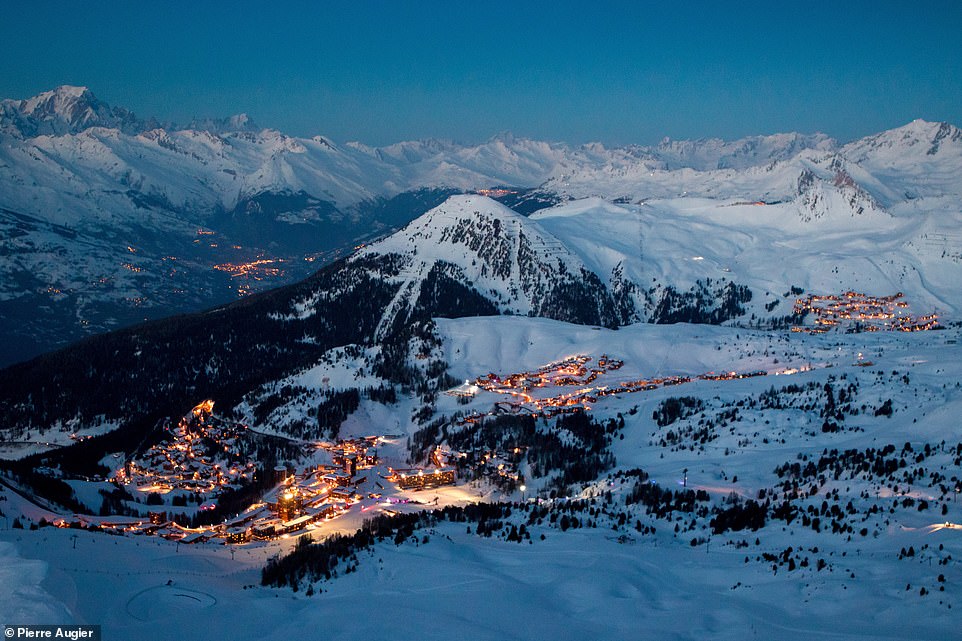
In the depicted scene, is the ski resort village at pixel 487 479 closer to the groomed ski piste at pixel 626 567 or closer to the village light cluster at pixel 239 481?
the groomed ski piste at pixel 626 567

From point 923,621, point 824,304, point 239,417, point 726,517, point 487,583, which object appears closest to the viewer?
point 923,621

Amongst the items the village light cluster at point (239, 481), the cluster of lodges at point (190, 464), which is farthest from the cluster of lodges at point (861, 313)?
the cluster of lodges at point (190, 464)

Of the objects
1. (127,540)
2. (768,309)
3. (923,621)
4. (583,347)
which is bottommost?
(127,540)

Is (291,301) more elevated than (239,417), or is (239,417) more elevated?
(291,301)

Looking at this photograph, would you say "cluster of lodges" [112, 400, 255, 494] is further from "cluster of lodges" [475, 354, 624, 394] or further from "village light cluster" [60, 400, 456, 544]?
"cluster of lodges" [475, 354, 624, 394]

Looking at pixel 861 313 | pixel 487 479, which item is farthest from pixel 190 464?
pixel 861 313

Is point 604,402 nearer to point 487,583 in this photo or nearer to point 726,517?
point 726,517

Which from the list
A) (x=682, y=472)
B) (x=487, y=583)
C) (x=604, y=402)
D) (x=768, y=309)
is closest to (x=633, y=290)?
(x=768, y=309)
